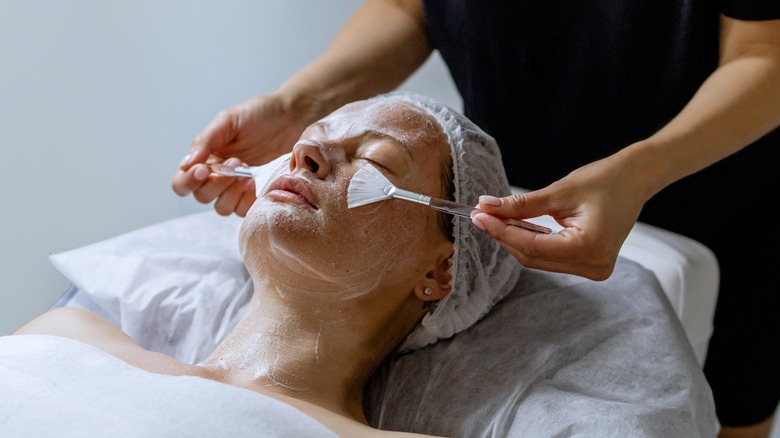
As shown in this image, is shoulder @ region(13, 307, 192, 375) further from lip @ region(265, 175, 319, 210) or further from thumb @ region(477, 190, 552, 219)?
thumb @ region(477, 190, 552, 219)

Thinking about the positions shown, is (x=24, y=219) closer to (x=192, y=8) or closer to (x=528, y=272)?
(x=192, y=8)

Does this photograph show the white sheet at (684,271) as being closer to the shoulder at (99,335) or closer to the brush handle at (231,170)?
the brush handle at (231,170)

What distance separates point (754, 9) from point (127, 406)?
1353 mm

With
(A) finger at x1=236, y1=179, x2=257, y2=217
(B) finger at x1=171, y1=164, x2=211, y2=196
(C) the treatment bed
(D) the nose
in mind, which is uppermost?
(D) the nose

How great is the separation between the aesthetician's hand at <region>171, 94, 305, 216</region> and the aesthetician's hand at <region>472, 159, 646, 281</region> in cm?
80

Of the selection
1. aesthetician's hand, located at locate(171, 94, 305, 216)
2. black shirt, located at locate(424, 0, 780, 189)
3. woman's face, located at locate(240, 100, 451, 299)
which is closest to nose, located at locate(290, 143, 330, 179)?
woman's face, located at locate(240, 100, 451, 299)

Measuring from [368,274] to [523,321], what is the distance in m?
0.40

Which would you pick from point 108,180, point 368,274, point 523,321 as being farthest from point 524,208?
point 108,180

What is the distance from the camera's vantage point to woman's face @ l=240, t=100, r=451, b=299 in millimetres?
1521

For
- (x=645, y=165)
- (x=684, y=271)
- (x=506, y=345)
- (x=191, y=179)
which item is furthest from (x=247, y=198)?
(x=684, y=271)

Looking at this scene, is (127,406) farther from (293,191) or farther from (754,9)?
(754,9)

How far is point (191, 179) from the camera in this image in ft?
6.44

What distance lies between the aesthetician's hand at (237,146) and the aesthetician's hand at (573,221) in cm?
80

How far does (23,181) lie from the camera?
2.18 meters
